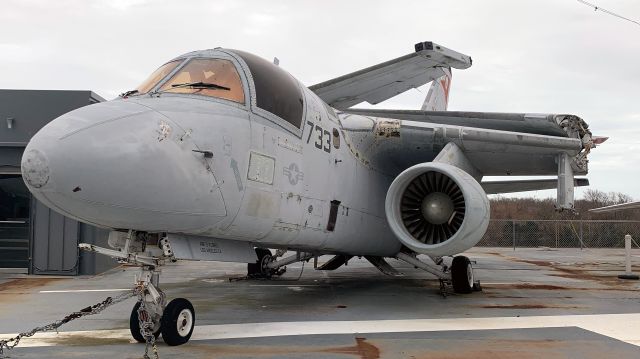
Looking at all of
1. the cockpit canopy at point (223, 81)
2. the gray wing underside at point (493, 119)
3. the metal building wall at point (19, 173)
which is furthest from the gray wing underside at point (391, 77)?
the metal building wall at point (19, 173)

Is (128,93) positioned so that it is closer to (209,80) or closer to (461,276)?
(209,80)

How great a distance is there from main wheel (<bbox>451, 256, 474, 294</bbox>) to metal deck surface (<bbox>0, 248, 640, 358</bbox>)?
26 cm

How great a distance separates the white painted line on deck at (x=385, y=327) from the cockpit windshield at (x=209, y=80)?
2480 millimetres

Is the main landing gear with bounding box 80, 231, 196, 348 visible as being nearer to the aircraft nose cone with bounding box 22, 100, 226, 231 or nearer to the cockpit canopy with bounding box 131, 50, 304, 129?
the aircraft nose cone with bounding box 22, 100, 226, 231

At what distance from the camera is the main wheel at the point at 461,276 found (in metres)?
9.04

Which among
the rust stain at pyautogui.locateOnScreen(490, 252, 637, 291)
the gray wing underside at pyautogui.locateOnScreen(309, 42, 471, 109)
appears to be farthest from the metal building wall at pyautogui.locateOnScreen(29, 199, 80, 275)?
the rust stain at pyautogui.locateOnScreen(490, 252, 637, 291)

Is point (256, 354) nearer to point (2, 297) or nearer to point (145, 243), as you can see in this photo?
point (145, 243)

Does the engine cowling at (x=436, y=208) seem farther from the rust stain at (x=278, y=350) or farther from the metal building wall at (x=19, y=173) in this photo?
the metal building wall at (x=19, y=173)

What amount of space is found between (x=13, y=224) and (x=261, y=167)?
12767 mm

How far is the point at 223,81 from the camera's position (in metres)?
5.57

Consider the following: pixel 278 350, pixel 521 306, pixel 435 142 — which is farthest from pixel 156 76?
pixel 521 306

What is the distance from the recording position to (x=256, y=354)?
4.73m

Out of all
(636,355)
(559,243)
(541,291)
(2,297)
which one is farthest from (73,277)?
(559,243)

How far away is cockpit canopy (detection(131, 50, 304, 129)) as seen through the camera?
17.7 ft
